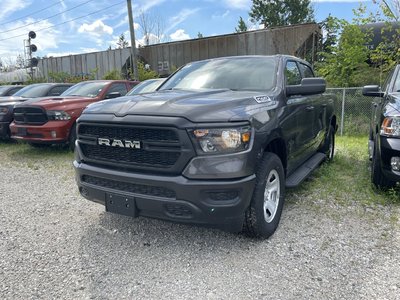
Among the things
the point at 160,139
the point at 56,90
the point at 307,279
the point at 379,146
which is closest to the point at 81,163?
the point at 160,139

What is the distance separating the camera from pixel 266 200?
3.35 m

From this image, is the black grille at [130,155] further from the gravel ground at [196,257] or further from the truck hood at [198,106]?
the gravel ground at [196,257]

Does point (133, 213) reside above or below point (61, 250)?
above

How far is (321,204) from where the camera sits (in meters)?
4.31

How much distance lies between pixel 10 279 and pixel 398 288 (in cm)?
305

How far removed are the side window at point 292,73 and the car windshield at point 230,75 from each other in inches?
8.9

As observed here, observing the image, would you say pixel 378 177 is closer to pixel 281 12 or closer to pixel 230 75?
pixel 230 75

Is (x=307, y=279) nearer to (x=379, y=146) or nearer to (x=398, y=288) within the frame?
(x=398, y=288)

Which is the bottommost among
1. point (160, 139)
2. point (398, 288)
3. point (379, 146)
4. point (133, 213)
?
point (398, 288)

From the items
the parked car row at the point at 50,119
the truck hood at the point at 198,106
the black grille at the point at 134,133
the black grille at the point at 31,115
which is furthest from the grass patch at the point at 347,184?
the black grille at the point at 31,115

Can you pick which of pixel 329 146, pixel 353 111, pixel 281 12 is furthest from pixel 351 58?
pixel 281 12

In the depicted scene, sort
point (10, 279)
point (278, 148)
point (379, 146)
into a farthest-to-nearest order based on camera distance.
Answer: point (379, 146), point (278, 148), point (10, 279)

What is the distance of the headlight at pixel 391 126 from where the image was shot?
3.87m

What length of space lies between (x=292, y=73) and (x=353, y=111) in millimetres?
6499
